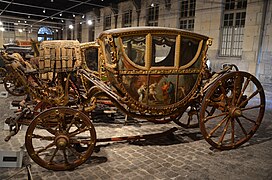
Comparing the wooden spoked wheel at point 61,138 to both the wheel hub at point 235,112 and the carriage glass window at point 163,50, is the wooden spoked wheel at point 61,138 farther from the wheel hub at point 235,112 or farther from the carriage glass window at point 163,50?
the wheel hub at point 235,112

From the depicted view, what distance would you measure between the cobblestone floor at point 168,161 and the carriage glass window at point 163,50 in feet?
4.93

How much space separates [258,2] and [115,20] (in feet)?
35.5

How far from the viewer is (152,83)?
137 inches

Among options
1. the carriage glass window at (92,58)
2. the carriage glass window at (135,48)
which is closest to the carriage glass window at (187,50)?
the carriage glass window at (135,48)

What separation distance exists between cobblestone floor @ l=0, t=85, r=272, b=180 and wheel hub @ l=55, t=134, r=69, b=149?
36 centimetres

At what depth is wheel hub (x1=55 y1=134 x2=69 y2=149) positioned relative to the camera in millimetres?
3070

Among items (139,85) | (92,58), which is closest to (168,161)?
(139,85)

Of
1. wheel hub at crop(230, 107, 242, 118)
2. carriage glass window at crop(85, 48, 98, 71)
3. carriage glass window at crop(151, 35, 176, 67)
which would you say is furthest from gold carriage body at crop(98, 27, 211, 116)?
carriage glass window at crop(85, 48, 98, 71)

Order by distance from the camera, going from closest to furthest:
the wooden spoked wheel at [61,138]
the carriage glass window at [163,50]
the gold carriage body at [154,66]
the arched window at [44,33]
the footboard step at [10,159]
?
the wooden spoked wheel at [61,138], the footboard step at [10,159], the gold carriage body at [154,66], the carriage glass window at [163,50], the arched window at [44,33]

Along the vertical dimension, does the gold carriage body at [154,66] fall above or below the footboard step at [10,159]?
above

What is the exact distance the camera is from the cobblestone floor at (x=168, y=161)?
3.06 meters

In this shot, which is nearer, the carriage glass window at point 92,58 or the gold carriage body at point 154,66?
the gold carriage body at point 154,66

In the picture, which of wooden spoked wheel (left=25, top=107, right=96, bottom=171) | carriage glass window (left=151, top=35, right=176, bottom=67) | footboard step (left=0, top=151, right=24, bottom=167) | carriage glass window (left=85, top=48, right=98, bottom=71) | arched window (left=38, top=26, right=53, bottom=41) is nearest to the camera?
wooden spoked wheel (left=25, top=107, right=96, bottom=171)

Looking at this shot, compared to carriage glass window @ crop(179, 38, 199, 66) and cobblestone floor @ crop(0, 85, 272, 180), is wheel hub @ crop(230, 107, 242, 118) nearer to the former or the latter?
cobblestone floor @ crop(0, 85, 272, 180)
